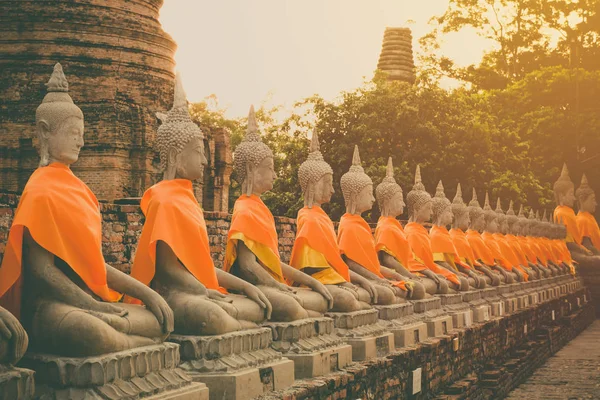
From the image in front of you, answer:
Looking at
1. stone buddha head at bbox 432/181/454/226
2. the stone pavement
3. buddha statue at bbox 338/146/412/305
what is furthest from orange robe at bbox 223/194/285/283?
stone buddha head at bbox 432/181/454/226

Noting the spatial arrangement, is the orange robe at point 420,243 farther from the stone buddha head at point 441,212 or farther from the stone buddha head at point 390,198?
the stone buddha head at point 441,212

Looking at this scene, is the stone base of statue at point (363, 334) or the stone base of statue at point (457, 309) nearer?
the stone base of statue at point (363, 334)

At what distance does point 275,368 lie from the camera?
20.6 ft

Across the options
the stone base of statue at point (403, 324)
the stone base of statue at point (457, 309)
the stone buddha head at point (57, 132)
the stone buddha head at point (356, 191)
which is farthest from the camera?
the stone base of statue at point (457, 309)

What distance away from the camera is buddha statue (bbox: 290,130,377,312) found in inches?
343

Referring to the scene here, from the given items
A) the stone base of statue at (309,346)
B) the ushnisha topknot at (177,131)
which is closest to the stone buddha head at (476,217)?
the stone base of statue at (309,346)

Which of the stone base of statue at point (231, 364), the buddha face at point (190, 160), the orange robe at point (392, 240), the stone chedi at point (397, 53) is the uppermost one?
the stone chedi at point (397, 53)

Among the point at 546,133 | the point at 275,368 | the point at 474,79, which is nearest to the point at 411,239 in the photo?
the point at 275,368

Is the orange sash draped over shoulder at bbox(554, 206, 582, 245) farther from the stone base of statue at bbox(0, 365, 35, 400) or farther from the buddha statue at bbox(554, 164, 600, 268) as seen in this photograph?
the stone base of statue at bbox(0, 365, 35, 400)

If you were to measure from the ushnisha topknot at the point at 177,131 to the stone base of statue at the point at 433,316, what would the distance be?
4.73 m

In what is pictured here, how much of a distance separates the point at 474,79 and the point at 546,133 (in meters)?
6.01

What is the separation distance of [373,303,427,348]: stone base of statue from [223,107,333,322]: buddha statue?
1.70 meters

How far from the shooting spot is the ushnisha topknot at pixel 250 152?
24.9 feet

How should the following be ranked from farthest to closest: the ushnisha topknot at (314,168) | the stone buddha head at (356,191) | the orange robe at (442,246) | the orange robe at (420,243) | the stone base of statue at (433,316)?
the orange robe at (442,246) → the orange robe at (420,243) → the stone base of statue at (433,316) → the stone buddha head at (356,191) → the ushnisha topknot at (314,168)
